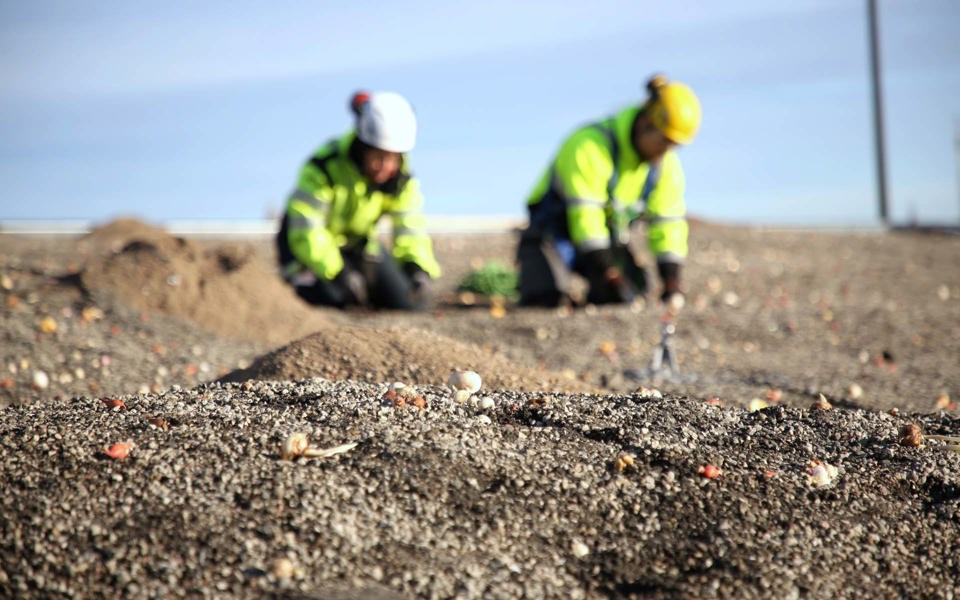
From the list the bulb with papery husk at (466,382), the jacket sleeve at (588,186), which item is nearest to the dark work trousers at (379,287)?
the jacket sleeve at (588,186)

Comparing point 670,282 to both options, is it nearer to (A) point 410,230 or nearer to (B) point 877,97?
(A) point 410,230

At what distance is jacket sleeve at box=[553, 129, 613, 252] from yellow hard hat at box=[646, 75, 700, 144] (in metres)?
0.47

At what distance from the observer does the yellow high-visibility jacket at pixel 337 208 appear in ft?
24.1

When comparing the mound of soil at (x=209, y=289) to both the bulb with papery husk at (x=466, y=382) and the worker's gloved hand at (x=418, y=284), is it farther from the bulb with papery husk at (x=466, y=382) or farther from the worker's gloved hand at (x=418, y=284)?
the bulb with papery husk at (x=466, y=382)

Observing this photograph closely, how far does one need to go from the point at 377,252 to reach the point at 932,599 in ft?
20.2

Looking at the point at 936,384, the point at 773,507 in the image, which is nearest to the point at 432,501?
the point at 773,507

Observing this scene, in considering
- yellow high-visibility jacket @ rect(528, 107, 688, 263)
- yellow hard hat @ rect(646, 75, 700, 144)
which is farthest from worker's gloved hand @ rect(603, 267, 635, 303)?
yellow hard hat @ rect(646, 75, 700, 144)

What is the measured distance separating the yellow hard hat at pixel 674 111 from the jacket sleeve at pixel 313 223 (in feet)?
8.03

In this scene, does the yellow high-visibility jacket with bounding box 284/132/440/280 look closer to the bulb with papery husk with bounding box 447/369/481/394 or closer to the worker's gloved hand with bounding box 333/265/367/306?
the worker's gloved hand with bounding box 333/265/367/306

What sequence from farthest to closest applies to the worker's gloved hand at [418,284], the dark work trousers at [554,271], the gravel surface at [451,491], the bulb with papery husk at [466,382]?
the worker's gloved hand at [418,284] < the dark work trousers at [554,271] < the bulb with papery husk at [466,382] < the gravel surface at [451,491]

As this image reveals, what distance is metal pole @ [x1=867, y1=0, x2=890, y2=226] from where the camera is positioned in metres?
15.0

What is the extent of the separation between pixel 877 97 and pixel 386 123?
10629mm

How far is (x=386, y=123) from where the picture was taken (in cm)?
700

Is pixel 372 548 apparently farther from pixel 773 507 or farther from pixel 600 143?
pixel 600 143
